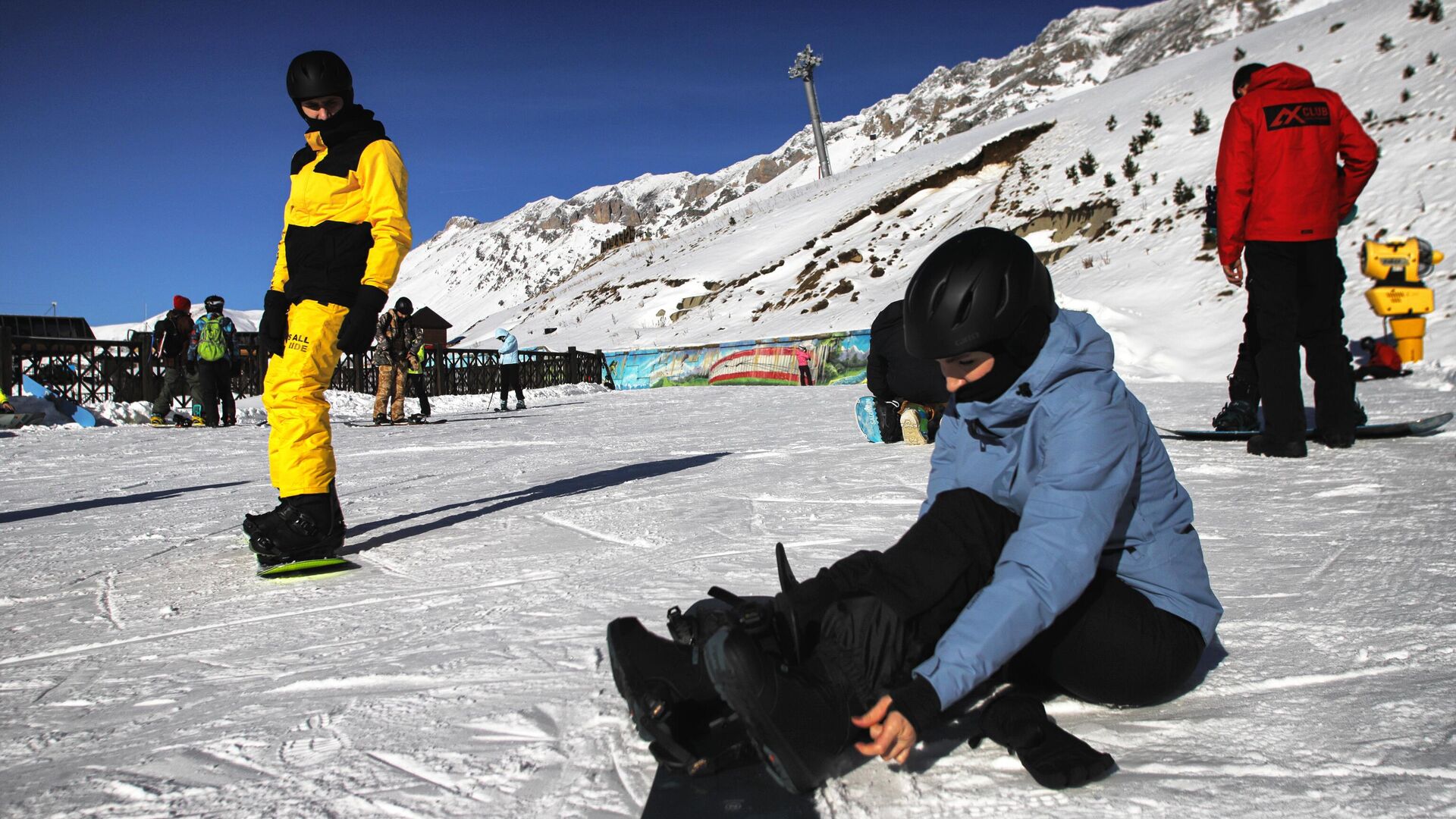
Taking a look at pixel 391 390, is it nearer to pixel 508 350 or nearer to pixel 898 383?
pixel 508 350

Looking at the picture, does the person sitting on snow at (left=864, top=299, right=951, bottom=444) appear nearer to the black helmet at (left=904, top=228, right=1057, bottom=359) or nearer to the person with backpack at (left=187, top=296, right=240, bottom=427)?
the black helmet at (left=904, top=228, right=1057, bottom=359)

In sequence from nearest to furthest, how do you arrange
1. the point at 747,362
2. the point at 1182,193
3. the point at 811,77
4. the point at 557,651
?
the point at 557,651
the point at 747,362
the point at 1182,193
the point at 811,77

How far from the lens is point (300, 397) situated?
321 centimetres

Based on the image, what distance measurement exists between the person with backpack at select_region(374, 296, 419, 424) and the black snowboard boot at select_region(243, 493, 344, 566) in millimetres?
8691

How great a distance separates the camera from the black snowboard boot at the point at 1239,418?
5742 mm

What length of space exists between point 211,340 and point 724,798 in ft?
39.7

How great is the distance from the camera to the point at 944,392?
490 cm

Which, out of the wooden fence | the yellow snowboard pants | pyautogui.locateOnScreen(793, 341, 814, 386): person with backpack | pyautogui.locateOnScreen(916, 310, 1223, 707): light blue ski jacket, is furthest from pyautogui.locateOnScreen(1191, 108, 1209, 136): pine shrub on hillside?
pyautogui.locateOnScreen(916, 310, 1223, 707): light blue ski jacket

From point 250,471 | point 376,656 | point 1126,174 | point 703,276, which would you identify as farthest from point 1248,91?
point 703,276

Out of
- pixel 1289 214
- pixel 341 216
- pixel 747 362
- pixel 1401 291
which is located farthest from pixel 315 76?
pixel 747 362

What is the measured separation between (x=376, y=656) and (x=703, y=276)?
33.6m

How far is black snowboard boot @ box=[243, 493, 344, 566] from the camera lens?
3195 mm

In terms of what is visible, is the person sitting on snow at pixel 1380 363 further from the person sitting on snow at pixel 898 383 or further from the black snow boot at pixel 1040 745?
the black snow boot at pixel 1040 745

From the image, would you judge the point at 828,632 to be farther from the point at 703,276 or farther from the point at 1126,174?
the point at 703,276
